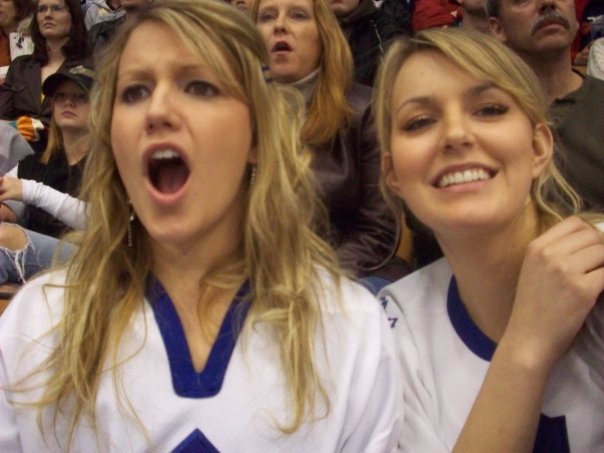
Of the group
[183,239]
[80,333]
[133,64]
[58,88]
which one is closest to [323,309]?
[183,239]

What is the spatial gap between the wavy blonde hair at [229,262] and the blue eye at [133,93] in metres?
0.06

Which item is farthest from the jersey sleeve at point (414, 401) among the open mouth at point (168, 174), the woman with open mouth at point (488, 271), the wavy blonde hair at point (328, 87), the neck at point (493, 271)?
the wavy blonde hair at point (328, 87)

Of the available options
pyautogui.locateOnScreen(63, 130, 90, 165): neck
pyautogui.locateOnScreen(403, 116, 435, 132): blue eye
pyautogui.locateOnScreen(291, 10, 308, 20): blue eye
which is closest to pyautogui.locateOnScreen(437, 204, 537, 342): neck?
pyautogui.locateOnScreen(403, 116, 435, 132): blue eye

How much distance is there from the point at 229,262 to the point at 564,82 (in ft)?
4.57

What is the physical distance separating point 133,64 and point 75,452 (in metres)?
0.65

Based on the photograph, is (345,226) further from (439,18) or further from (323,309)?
(439,18)

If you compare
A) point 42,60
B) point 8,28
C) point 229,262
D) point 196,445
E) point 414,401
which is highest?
point 8,28

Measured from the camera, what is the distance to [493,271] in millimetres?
1413

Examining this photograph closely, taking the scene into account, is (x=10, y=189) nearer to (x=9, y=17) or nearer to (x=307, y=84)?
(x=307, y=84)

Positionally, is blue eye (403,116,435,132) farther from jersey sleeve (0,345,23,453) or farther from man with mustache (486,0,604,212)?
jersey sleeve (0,345,23,453)

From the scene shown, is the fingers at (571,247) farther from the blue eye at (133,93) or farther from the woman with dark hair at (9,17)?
the woman with dark hair at (9,17)

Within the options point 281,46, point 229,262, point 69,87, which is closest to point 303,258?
point 229,262

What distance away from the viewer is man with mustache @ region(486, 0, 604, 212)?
1.96m

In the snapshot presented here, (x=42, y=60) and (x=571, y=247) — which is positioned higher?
(x=42, y=60)
